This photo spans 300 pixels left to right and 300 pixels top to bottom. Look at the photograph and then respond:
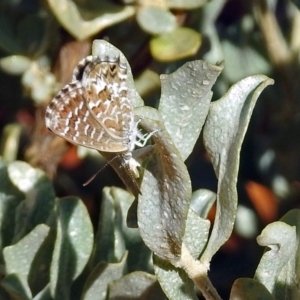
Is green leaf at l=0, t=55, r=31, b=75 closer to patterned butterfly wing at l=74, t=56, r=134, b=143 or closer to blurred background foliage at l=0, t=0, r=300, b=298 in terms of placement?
blurred background foliage at l=0, t=0, r=300, b=298

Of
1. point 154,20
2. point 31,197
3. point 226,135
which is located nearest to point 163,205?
point 226,135

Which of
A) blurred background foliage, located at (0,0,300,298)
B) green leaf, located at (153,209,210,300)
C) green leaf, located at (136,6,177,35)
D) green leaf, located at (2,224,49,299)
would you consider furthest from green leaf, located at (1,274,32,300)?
green leaf, located at (136,6,177,35)

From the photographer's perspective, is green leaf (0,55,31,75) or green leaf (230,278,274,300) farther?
green leaf (0,55,31,75)

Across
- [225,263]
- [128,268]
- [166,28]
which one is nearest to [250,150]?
[225,263]

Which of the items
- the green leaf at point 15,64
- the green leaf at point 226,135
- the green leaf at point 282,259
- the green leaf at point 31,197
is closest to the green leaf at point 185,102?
the green leaf at point 226,135

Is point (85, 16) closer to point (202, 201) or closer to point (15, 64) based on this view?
point (15, 64)
